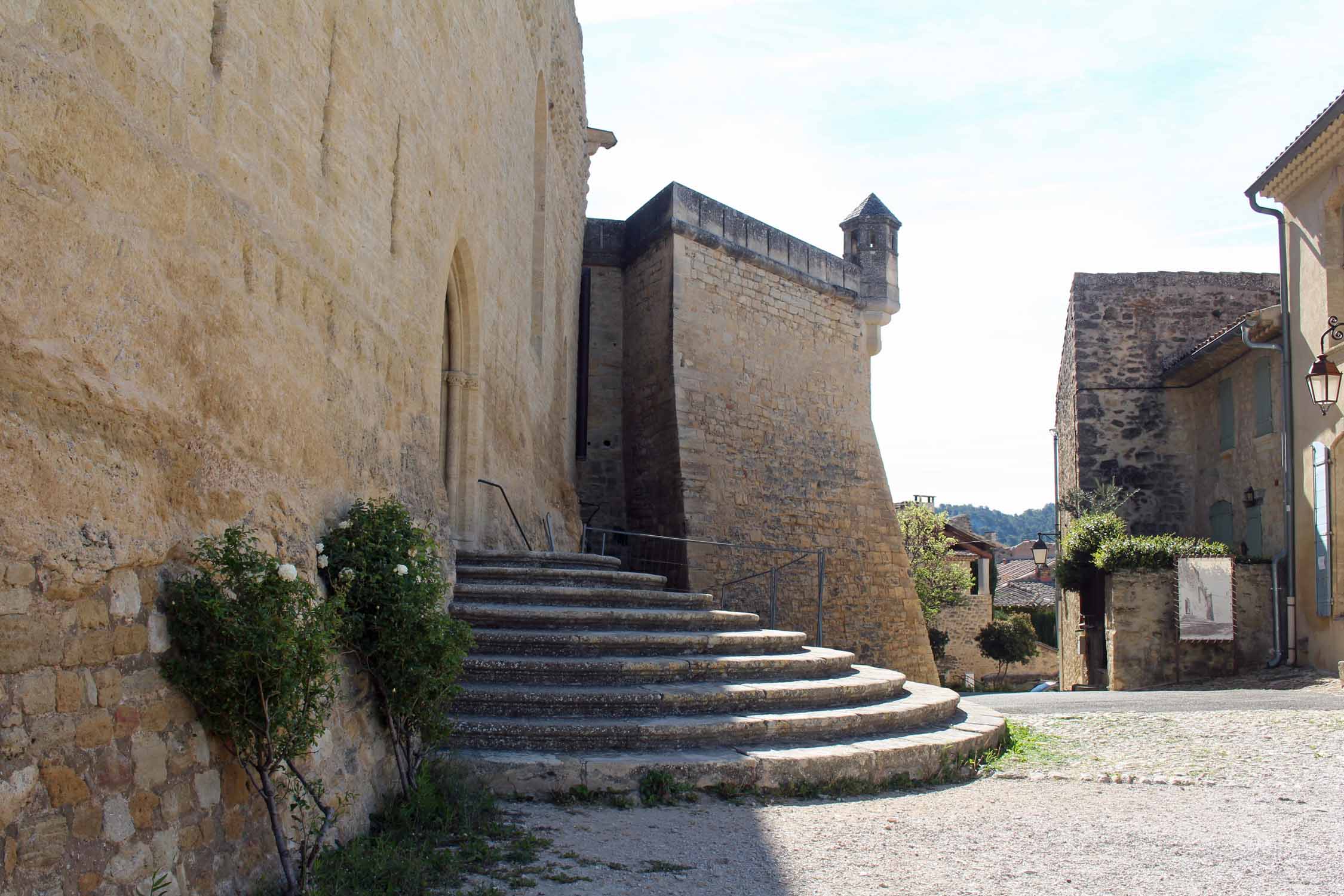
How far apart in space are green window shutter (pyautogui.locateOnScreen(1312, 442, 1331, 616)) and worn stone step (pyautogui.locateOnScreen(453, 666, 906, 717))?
28.1 feet

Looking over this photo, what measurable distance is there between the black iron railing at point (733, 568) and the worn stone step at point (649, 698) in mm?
6328

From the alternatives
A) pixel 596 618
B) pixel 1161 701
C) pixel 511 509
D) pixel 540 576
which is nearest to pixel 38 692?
pixel 596 618

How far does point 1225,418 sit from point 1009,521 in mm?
129824

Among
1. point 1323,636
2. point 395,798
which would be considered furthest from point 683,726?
point 1323,636

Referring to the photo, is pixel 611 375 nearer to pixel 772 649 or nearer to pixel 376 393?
pixel 772 649

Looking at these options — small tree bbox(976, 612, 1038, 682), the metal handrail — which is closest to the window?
the metal handrail

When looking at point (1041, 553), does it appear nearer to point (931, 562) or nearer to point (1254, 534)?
point (931, 562)

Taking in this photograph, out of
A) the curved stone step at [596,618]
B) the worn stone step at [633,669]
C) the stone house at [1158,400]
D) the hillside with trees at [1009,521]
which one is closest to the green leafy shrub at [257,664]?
the worn stone step at [633,669]

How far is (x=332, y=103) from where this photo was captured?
4871mm

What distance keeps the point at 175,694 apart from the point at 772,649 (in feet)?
14.5

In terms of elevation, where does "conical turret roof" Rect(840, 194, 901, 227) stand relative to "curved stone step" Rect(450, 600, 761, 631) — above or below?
above

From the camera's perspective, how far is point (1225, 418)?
17.0 meters

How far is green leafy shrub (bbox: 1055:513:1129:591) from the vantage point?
1562 cm

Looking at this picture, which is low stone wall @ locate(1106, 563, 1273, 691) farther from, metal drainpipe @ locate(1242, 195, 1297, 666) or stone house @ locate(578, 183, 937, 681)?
stone house @ locate(578, 183, 937, 681)
